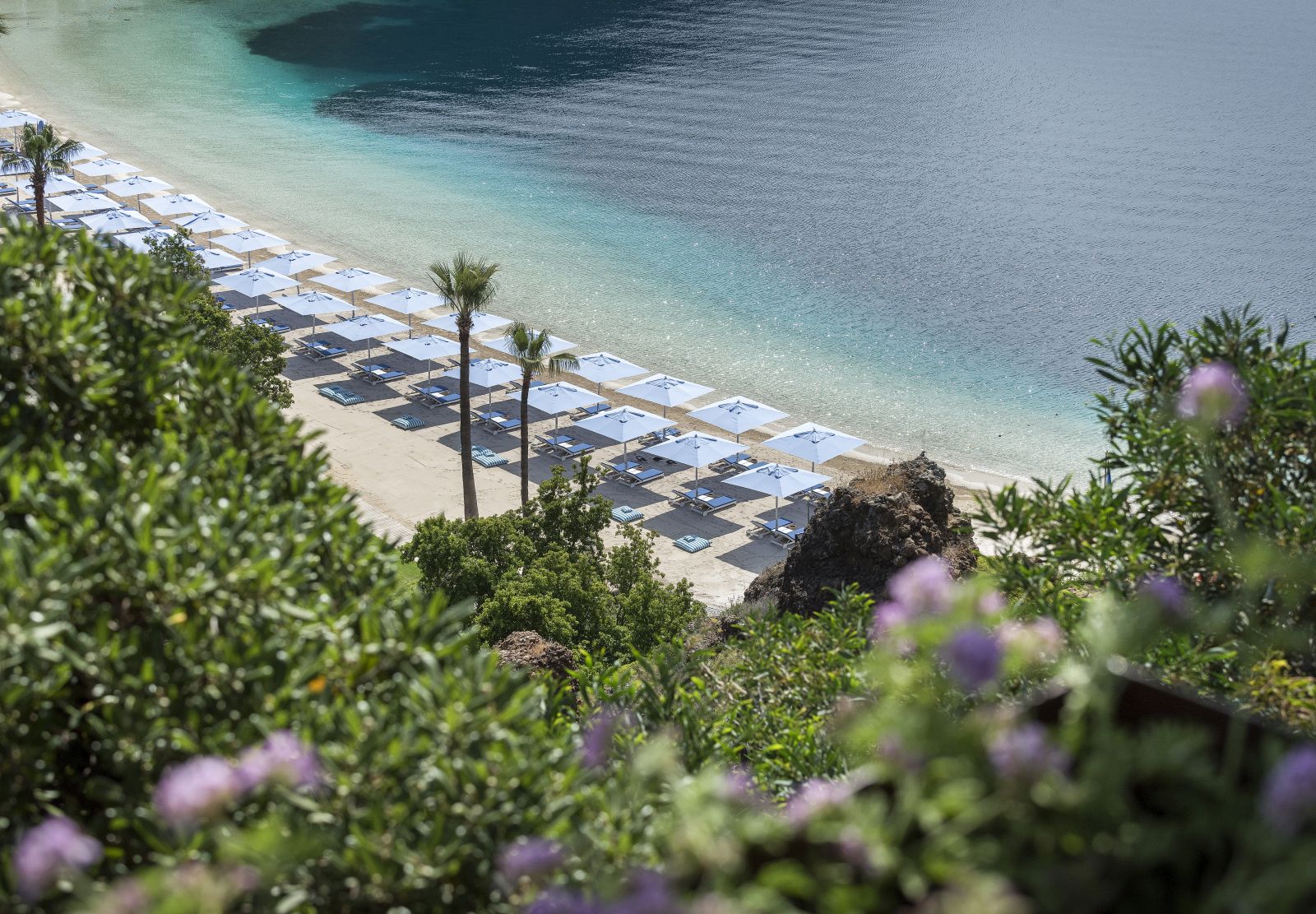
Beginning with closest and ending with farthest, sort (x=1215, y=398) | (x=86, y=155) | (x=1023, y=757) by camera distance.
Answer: (x=1023, y=757) < (x=1215, y=398) < (x=86, y=155)

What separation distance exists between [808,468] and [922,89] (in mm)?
69009

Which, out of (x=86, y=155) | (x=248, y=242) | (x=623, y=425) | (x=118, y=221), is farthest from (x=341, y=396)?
(x=86, y=155)

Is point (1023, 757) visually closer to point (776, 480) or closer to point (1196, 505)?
point (1196, 505)

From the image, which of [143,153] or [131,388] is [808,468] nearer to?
[131,388]

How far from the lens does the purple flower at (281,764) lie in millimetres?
5242

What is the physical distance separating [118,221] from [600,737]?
53.5 meters

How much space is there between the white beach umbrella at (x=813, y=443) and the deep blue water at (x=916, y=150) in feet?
21.1

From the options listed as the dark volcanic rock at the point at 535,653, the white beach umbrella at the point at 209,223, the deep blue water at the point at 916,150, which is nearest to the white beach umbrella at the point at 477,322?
the deep blue water at the point at 916,150

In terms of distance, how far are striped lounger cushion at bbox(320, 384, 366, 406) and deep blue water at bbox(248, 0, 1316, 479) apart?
1774 cm

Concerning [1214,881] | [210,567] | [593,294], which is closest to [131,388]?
[210,567]

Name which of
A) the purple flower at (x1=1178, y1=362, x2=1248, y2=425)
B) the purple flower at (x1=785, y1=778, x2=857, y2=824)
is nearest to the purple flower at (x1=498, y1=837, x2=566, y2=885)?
the purple flower at (x1=785, y1=778, x2=857, y2=824)

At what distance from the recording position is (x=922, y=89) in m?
97.4

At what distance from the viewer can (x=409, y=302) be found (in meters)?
48.3

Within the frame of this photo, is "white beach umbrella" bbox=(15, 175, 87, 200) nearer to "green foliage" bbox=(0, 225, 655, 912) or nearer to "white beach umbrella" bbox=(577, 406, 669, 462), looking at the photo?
"white beach umbrella" bbox=(577, 406, 669, 462)
